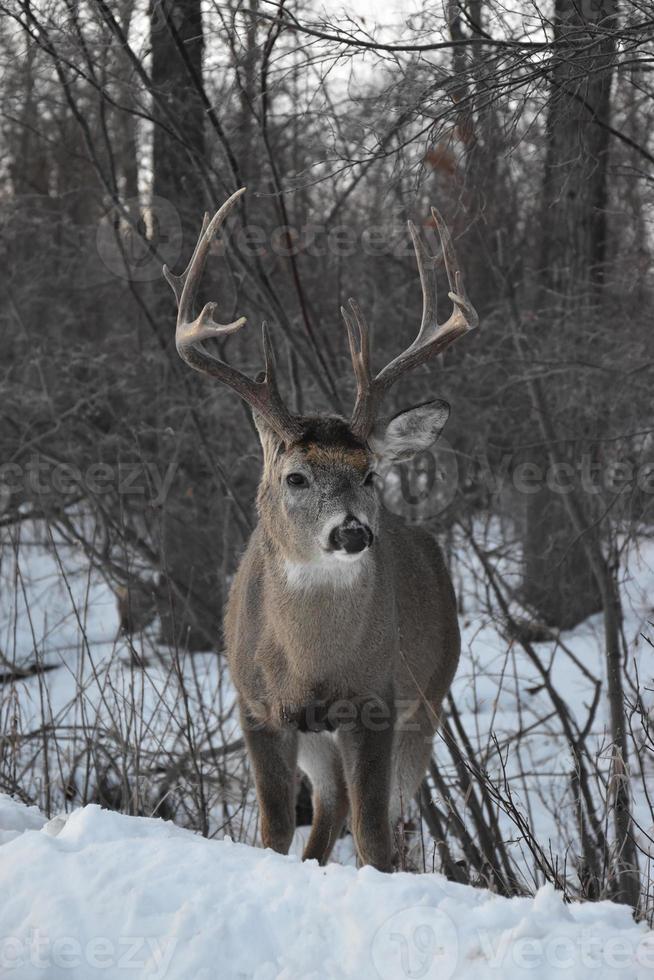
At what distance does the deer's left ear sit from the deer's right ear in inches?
16.1

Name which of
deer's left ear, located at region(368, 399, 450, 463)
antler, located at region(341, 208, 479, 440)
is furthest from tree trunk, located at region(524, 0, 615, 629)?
deer's left ear, located at region(368, 399, 450, 463)

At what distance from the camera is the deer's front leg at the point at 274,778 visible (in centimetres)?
464

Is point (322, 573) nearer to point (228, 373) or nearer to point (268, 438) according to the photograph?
point (268, 438)

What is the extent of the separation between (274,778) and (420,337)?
6.64ft

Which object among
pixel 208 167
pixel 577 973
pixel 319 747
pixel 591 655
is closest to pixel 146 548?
pixel 208 167

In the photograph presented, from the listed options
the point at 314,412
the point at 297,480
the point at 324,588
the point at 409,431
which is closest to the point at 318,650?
the point at 324,588

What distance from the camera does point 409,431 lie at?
16.6ft

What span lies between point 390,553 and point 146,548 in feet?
10.1

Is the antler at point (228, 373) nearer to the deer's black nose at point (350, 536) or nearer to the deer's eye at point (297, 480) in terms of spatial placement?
the deer's eye at point (297, 480)

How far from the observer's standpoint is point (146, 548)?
26.0 ft

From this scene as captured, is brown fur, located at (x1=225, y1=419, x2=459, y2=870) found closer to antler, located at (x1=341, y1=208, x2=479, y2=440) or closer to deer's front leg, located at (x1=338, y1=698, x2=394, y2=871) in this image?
deer's front leg, located at (x1=338, y1=698, x2=394, y2=871)

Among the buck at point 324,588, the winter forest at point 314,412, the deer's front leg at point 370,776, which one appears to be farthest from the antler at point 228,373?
the deer's front leg at point 370,776

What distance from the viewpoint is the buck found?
4598 mm

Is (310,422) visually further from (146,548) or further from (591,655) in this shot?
(591,655)
